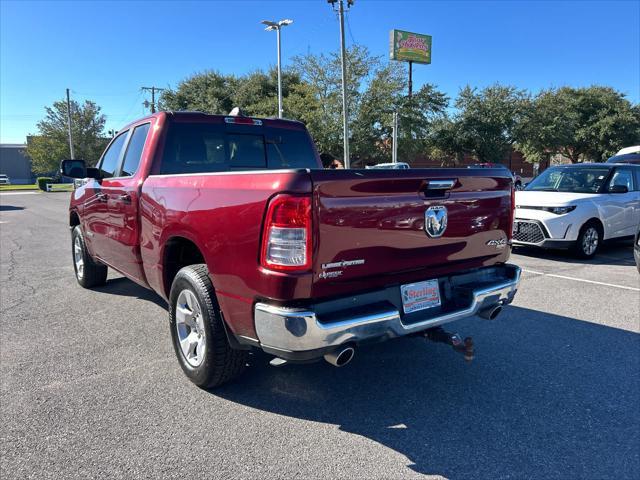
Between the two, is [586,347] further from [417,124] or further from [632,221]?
[417,124]

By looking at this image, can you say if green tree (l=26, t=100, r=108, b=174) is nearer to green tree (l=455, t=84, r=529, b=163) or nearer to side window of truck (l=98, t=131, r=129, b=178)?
green tree (l=455, t=84, r=529, b=163)

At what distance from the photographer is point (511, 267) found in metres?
3.68

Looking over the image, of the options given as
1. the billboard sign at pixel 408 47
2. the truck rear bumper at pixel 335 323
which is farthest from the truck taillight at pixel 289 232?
the billboard sign at pixel 408 47

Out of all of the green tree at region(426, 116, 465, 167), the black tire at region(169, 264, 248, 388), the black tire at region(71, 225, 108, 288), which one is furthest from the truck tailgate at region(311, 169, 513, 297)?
the green tree at region(426, 116, 465, 167)

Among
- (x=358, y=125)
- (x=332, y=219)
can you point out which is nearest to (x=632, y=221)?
(x=332, y=219)

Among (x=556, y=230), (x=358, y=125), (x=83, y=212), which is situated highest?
(x=358, y=125)

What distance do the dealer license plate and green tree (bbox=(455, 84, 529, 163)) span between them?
120ft

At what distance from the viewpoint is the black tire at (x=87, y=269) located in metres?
5.98

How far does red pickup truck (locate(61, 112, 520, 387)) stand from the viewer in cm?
248

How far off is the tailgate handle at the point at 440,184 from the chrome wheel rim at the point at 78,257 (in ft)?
16.2

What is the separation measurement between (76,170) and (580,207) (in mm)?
7974

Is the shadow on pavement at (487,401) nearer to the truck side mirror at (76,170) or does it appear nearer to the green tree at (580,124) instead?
the truck side mirror at (76,170)

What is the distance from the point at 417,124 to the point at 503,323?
30.9 metres

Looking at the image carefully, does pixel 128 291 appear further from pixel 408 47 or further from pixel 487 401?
pixel 408 47
